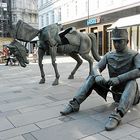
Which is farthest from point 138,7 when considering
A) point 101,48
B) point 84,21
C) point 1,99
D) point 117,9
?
point 1,99

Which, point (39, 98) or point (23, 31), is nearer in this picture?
point (39, 98)

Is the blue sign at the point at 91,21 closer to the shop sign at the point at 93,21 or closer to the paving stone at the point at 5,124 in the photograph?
the shop sign at the point at 93,21

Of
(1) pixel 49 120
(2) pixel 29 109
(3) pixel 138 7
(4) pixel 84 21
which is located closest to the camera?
(1) pixel 49 120

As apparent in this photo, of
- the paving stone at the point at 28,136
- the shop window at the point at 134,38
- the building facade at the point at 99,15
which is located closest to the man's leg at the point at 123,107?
the paving stone at the point at 28,136

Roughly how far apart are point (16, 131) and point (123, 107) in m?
1.60

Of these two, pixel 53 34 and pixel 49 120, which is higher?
pixel 53 34

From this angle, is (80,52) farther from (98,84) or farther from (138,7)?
(138,7)

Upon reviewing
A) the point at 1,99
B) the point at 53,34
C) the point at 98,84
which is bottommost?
the point at 1,99

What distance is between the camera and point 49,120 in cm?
437

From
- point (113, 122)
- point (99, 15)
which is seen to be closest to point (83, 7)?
point (99, 15)

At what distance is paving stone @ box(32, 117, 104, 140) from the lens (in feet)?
11.9

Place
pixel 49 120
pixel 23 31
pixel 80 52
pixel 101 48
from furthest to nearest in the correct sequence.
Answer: pixel 101 48 < pixel 80 52 < pixel 23 31 < pixel 49 120

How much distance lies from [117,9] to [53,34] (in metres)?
16.9

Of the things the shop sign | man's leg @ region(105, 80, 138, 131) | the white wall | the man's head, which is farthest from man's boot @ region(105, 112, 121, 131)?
the shop sign
